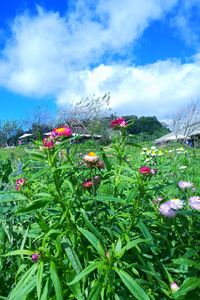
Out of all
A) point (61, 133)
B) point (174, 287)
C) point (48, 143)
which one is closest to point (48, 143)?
point (48, 143)

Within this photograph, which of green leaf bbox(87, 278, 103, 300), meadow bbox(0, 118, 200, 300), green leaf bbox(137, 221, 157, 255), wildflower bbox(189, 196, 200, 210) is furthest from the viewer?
wildflower bbox(189, 196, 200, 210)

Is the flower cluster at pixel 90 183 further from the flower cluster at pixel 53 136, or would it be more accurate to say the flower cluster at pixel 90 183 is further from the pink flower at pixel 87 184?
the flower cluster at pixel 53 136

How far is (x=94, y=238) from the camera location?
1579 mm

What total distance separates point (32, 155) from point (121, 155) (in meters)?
0.51

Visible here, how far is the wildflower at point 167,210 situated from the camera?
1.88 meters

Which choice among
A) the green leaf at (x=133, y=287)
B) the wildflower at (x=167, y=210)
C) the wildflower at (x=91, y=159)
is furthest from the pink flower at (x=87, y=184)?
the green leaf at (x=133, y=287)

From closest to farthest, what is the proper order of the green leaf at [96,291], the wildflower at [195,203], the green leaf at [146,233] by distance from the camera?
the green leaf at [96,291]
the green leaf at [146,233]
the wildflower at [195,203]

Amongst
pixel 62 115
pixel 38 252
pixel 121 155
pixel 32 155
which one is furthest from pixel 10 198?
Result: pixel 62 115

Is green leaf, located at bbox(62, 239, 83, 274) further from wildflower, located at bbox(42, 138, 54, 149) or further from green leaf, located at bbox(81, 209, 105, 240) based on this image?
wildflower, located at bbox(42, 138, 54, 149)

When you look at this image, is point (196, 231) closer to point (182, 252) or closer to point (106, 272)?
point (182, 252)

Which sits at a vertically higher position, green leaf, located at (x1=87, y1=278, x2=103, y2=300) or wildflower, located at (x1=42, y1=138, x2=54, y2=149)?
wildflower, located at (x1=42, y1=138, x2=54, y2=149)

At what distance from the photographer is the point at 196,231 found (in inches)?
79.8

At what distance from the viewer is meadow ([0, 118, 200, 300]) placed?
1.56 m

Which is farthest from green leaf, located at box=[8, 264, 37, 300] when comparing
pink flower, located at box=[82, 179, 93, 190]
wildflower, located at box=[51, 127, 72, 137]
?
wildflower, located at box=[51, 127, 72, 137]
